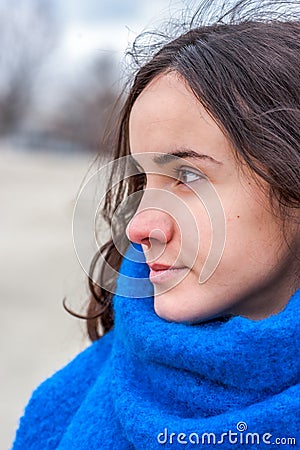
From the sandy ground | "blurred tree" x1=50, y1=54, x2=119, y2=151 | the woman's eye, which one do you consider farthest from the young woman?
"blurred tree" x1=50, y1=54, x2=119, y2=151

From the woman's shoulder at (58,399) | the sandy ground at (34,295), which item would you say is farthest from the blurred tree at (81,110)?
the woman's shoulder at (58,399)

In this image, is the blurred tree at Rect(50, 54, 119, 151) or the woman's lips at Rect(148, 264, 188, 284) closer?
the woman's lips at Rect(148, 264, 188, 284)

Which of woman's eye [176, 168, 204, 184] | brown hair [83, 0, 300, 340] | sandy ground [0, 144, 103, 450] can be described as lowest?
sandy ground [0, 144, 103, 450]

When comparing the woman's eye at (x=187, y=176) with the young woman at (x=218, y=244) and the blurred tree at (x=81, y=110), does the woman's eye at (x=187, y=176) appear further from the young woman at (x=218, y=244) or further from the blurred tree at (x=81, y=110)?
the blurred tree at (x=81, y=110)

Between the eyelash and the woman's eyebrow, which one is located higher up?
the woman's eyebrow

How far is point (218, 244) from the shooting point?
833 millimetres

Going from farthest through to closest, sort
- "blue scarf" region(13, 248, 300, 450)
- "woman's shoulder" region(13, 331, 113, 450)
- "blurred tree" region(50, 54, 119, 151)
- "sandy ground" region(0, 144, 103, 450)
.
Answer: "blurred tree" region(50, 54, 119, 151) < "sandy ground" region(0, 144, 103, 450) < "woman's shoulder" region(13, 331, 113, 450) < "blue scarf" region(13, 248, 300, 450)

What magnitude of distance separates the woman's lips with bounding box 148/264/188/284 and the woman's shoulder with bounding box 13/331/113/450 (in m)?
0.28

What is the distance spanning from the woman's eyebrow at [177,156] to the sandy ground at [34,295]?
12cm

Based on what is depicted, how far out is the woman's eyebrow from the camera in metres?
0.84

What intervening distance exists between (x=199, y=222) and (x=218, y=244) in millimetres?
35

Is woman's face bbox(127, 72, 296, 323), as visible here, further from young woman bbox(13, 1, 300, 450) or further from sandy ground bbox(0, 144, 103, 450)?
sandy ground bbox(0, 144, 103, 450)

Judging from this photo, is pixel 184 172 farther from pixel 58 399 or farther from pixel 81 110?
pixel 81 110

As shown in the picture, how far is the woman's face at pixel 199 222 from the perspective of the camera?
0.83m
